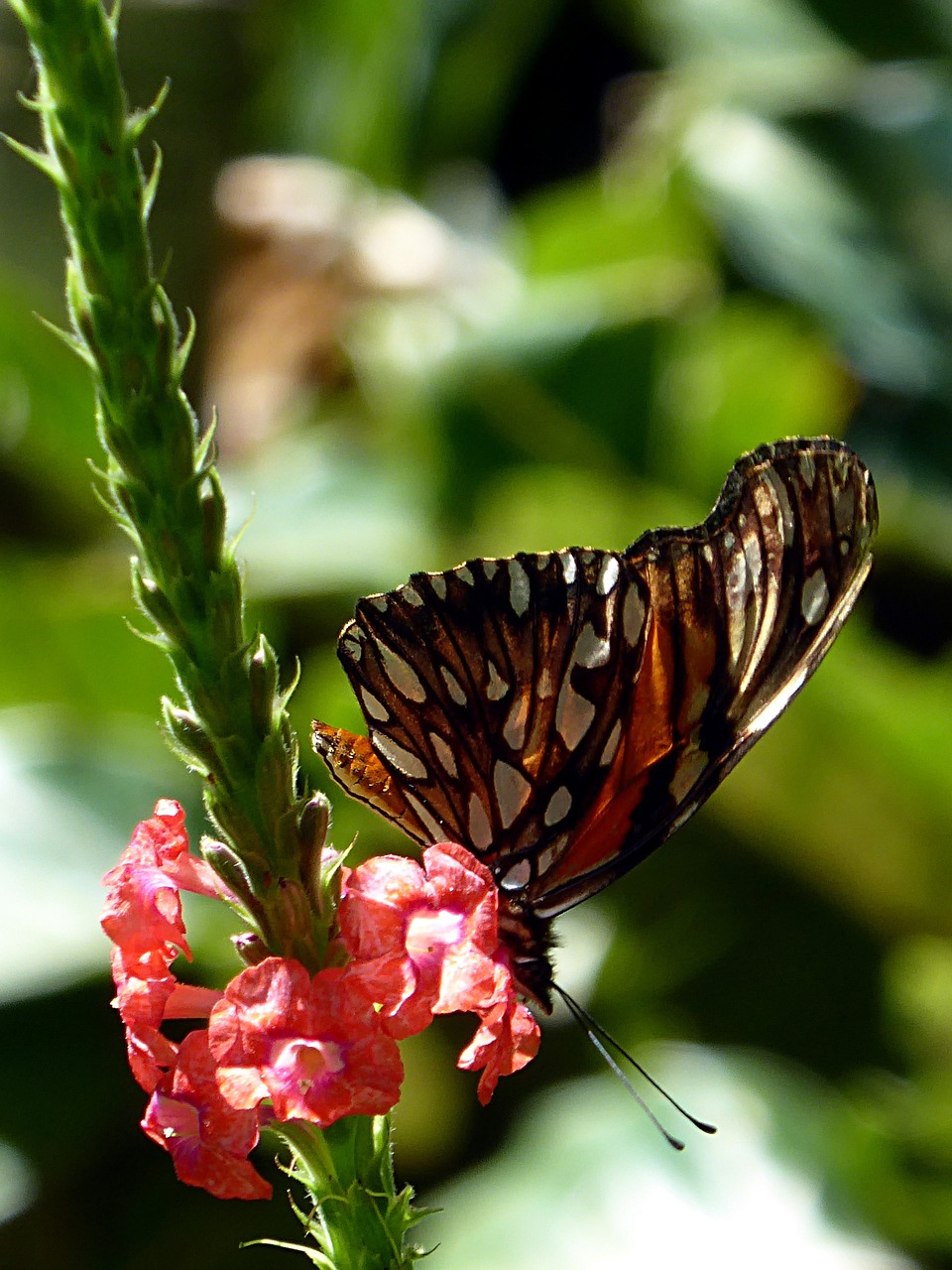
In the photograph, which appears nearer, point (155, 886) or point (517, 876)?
point (155, 886)

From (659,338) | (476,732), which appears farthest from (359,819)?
(476,732)

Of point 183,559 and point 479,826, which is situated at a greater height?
point 183,559

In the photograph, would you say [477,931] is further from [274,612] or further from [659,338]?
[659,338]

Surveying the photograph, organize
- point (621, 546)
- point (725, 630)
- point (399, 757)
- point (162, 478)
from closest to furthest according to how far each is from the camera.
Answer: point (162, 478) < point (399, 757) < point (725, 630) < point (621, 546)

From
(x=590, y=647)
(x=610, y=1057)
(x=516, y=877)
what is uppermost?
(x=590, y=647)

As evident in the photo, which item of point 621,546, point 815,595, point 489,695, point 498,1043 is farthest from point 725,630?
point 621,546

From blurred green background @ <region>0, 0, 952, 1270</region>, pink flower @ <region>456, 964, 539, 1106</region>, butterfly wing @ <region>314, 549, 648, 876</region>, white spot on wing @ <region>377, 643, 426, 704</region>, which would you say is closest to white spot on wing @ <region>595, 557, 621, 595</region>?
butterfly wing @ <region>314, 549, 648, 876</region>

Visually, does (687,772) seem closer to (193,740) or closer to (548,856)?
(548,856)
